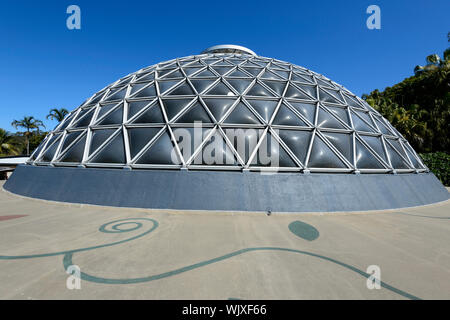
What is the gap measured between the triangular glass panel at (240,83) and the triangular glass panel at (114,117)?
6355 millimetres

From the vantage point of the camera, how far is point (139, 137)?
9258 mm

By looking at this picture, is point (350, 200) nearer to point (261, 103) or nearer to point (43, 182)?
point (261, 103)

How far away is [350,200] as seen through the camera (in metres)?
7.86

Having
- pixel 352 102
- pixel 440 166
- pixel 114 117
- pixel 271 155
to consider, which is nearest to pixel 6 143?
pixel 114 117

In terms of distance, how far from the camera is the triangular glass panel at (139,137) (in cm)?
902

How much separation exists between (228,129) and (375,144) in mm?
7999

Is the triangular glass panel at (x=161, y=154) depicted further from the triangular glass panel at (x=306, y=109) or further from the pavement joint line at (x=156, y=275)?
the triangular glass panel at (x=306, y=109)

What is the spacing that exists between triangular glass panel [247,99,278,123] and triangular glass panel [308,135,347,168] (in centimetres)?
260

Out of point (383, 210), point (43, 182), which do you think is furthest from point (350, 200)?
point (43, 182)

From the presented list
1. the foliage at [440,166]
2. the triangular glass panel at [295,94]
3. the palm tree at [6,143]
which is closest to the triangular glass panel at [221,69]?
the triangular glass panel at [295,94]

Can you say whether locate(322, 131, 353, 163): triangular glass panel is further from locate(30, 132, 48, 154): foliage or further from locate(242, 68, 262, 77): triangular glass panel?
locate(30, 132, 48, 154): foliage

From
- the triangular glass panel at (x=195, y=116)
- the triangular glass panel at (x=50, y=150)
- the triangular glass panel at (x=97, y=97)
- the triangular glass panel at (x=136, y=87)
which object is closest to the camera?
the triangular glass panel at (x=195, y=116)

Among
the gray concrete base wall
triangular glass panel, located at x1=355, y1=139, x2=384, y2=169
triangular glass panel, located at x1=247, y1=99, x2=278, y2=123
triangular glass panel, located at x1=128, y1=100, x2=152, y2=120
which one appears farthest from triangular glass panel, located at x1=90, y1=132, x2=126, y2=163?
triangular glass panel, located at x1=355, y1=139, x2=384, y2=169
